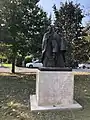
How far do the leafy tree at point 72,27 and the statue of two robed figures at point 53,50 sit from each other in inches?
389

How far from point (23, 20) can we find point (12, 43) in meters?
1.70

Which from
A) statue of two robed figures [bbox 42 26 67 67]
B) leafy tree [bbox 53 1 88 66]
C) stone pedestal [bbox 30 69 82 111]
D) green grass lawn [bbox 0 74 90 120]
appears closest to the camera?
green grass lawn [bbox 0 74 90 120]

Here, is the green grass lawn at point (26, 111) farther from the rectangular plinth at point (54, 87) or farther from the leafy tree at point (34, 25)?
the leafy tree at point (34, 25)

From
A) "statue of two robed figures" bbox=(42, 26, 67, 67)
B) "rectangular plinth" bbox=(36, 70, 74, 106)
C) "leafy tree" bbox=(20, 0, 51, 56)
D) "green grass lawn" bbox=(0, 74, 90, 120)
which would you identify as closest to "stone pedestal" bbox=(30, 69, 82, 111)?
"rectangular plinth" bbox=(36, 70, 74, 106)

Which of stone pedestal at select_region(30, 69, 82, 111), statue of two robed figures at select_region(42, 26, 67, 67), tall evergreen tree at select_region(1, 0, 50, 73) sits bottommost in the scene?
stone pedestal at select_region(30, 69, 82, 111)

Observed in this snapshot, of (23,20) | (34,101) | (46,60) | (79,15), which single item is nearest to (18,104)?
(34,101)

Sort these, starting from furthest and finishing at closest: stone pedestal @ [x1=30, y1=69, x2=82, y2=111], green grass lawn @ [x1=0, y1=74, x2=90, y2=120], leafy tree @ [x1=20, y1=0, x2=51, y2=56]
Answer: leafy tree @ [x1=20, y1=0, x2=51, y2=56]
stone pedestal @ [x1=30, y1=69, x2=82, y2=111]
green grass lawn @ [x1=0, y1=74, x2=90, y2=120]

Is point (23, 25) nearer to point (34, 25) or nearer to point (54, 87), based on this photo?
point (34, 25)

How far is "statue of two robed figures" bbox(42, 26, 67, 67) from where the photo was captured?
258 inches

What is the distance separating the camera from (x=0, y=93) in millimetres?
8164

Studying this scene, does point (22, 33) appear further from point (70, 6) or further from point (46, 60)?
point (46, 60)

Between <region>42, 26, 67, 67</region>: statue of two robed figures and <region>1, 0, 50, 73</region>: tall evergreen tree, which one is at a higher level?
<region>1, 0, 50, 73</region>: tall evergreen tree

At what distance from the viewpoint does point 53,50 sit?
658 centimetres

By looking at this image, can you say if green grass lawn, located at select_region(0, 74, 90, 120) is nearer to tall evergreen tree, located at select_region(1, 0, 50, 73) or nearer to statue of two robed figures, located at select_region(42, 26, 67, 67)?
statue of two robed figures, located at select_region(42, 26, 67, 67)
